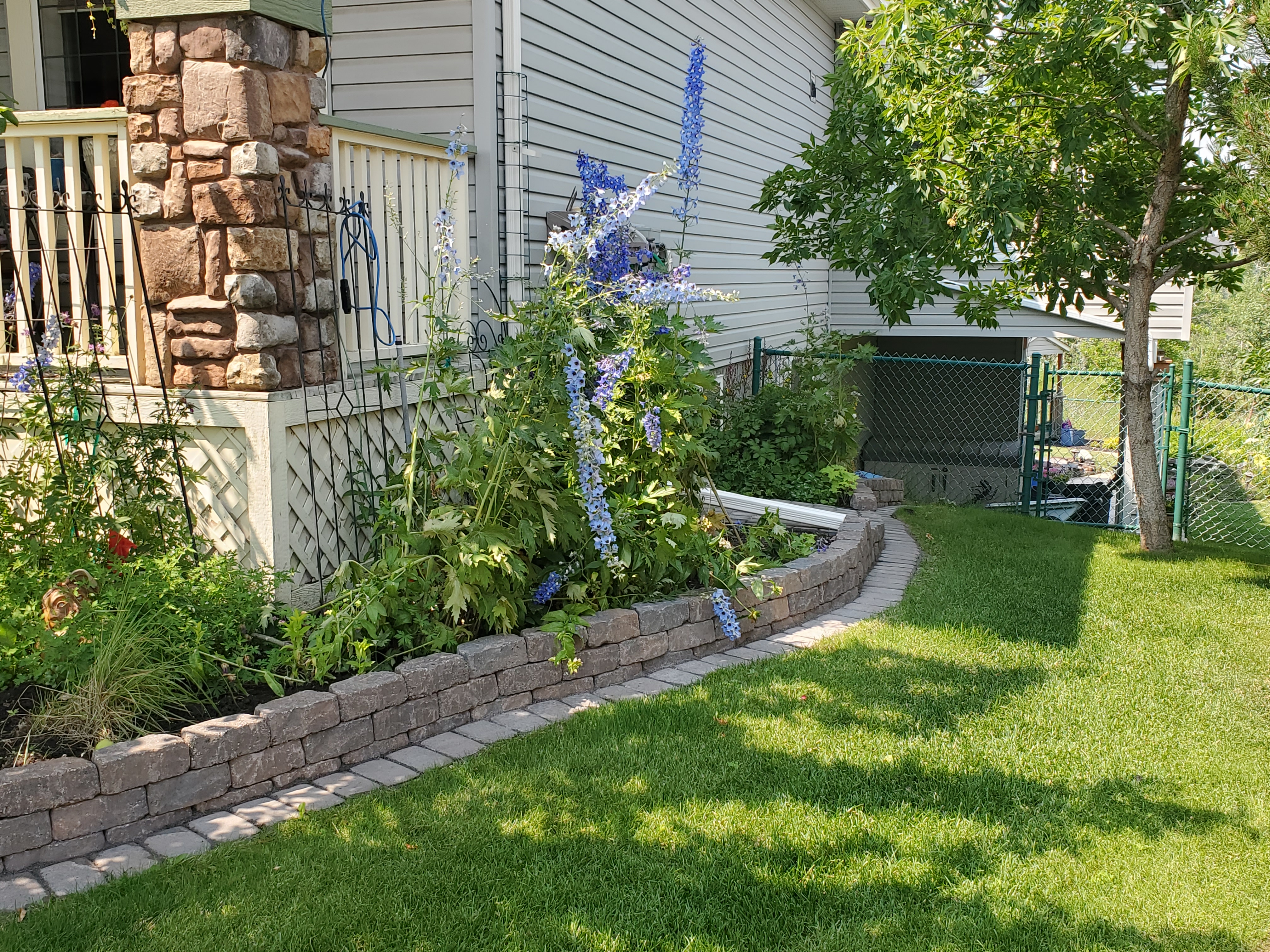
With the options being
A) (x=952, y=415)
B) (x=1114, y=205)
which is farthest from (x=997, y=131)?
(x=952, y=415)

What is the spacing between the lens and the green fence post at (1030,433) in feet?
28.7

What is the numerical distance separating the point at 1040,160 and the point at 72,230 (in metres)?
5.65

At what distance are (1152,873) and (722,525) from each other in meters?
2.90

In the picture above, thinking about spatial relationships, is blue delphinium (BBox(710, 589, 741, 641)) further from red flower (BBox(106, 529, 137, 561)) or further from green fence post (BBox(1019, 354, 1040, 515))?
green fence post (BBox(1019, 354, 1040, 515))

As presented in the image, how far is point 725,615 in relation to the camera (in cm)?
475

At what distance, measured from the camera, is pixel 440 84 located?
6.06 m

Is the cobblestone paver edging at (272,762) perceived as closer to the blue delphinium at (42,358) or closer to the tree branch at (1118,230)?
Result: the blue delphinium at (42,358)

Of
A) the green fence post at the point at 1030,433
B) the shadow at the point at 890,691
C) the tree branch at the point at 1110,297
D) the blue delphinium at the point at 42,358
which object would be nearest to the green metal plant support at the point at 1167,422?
the tree branch at the point at 1110,297

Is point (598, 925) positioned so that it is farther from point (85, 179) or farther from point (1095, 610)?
point (85, 179)

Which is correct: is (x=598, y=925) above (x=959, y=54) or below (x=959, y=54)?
below

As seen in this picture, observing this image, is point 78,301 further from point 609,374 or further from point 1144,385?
point 1144,385

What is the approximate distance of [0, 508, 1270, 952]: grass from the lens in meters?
2.65

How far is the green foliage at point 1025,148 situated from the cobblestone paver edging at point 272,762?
3.60 m

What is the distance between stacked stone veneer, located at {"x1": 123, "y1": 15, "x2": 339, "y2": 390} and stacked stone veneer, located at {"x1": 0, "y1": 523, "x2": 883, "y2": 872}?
4.52ft
